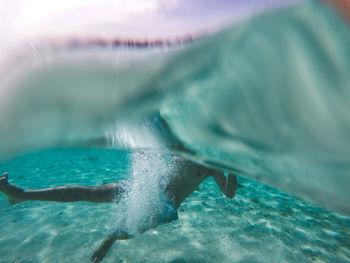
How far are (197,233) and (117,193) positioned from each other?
278cm

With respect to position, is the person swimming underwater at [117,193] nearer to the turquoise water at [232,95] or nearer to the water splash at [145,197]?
the water splash at [145,197]

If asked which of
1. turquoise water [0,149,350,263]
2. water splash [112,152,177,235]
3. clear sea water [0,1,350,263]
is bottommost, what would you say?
turquoise water [0,149,350,263]

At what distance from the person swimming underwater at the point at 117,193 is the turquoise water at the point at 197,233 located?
66 cm

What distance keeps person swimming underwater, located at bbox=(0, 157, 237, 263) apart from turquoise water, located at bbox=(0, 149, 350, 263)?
0.66 metres

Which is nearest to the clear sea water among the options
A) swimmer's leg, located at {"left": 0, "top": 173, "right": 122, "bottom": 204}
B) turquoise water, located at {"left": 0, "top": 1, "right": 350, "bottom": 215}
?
turquoise water, located at {"left": 0, "top": 1, "right": 350, "bottom": 215}

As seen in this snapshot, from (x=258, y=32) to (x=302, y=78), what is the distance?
0.57 metres

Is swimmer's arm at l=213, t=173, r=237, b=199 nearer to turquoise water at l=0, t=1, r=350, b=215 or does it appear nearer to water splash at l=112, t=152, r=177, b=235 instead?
water splash at l=112, t=152, r=177, b=235

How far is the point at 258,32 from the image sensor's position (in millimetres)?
1681

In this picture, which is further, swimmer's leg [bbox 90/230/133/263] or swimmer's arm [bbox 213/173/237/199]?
swimmer's arm [bbox 213/173/237/199]

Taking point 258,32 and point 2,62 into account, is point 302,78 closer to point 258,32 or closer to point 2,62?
point 258,32

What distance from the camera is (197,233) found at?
226 inches

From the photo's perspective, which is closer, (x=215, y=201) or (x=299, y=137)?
(x=299, y=137)

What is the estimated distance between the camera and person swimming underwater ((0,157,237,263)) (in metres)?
4.70

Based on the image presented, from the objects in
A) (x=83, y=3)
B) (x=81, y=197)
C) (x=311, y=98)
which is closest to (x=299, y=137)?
(x=311, y=98)
